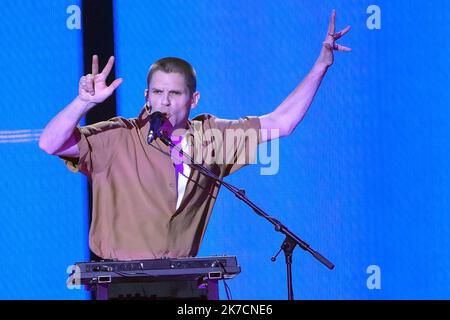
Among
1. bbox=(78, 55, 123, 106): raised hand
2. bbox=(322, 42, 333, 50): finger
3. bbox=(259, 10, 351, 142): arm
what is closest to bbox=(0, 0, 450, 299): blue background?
bbox=(259, 10, 351, 142): arm

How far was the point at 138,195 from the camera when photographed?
3613 mm

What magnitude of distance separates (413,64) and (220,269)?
1.79 m

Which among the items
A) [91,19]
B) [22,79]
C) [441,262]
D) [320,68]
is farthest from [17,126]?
[441,262]

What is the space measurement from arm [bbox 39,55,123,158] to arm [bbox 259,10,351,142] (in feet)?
3.25

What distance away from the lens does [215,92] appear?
408 centimetres

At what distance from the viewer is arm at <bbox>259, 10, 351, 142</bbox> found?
153 inches

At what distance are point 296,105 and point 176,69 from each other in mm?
635

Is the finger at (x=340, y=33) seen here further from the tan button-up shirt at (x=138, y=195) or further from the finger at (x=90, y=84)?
the finger at (x=90, y=84)

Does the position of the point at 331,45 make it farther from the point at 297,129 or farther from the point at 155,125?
the point at 155,125

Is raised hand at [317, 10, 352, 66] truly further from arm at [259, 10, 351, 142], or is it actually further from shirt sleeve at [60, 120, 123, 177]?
shirt sleeve at [60, 120, 123, 177]

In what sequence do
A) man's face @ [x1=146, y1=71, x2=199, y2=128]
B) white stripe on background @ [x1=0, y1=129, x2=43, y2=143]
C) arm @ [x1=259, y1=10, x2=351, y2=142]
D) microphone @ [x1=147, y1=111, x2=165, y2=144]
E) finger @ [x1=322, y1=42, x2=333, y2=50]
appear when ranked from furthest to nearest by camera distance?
white stripe on background @ [x1=0, y1=129, x2=43, y2=143]
arm @ [x1=259, y1=10, x2=351, y2=142]
finger @ [x1=322, y1=42, x2=333, y2=50]
man's face @ [x1=146, y1=71, x2=199, y2=128]
microphone @ [x1=147, y1=111, x2=165, y2=144]

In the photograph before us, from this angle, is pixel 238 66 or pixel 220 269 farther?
pixel 238 66

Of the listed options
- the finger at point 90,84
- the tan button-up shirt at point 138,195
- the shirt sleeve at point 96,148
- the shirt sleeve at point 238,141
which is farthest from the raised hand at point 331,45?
the finger at point 90,84

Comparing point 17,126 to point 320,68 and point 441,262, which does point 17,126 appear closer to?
point 320,68
